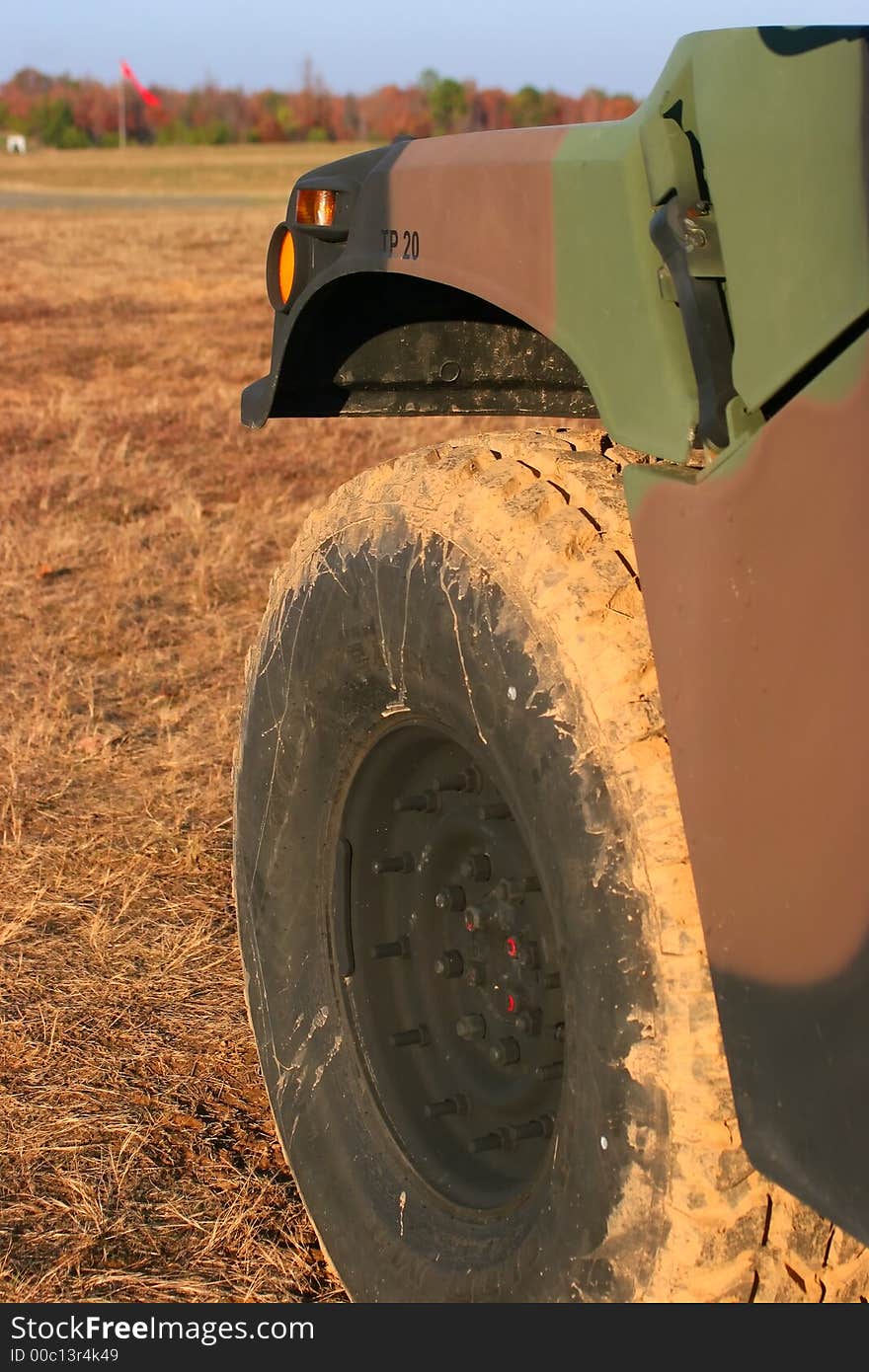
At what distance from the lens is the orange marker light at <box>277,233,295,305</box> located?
247 centimetres

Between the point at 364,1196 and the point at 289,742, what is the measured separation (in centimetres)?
68

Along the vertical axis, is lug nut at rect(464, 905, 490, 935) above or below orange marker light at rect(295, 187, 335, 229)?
below

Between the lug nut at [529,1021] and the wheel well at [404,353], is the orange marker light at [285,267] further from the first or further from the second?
the lug nut at [529,1021]

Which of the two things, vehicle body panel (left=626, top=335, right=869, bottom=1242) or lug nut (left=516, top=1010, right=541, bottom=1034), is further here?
lug nut (left=516, top=1010, right=541, bottom=1034)

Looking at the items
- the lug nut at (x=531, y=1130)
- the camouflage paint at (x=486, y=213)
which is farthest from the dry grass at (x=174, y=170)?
the lug nut at (x=531, y=1130)

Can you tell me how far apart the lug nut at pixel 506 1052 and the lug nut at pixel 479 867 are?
221 mm

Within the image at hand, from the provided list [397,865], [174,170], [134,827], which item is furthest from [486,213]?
[174,170]

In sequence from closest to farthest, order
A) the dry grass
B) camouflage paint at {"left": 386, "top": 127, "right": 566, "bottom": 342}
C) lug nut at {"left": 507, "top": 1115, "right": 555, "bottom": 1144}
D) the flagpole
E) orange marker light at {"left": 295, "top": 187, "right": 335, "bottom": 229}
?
camouflage paint at {"left": 386, "top": 127, "right": 566, "bottom": 342}, lug nut at {"left": 507, "top": 1115, "right": 555, "bottom": 1144}, orange marker light at {"left": 295, "top": 187, "right": 335, "bottom": 229}, the dry grass, the flagpole

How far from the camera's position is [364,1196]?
2.32 m

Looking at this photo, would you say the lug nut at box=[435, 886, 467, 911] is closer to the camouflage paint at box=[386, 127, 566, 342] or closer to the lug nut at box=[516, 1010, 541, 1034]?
the lug nut at box=[516, 1010, 541, 1034]

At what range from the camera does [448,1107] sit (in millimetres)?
2236

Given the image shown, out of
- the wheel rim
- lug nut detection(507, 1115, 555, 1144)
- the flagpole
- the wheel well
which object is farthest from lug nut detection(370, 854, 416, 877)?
the flagpole

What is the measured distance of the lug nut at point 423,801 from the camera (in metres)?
2.28
